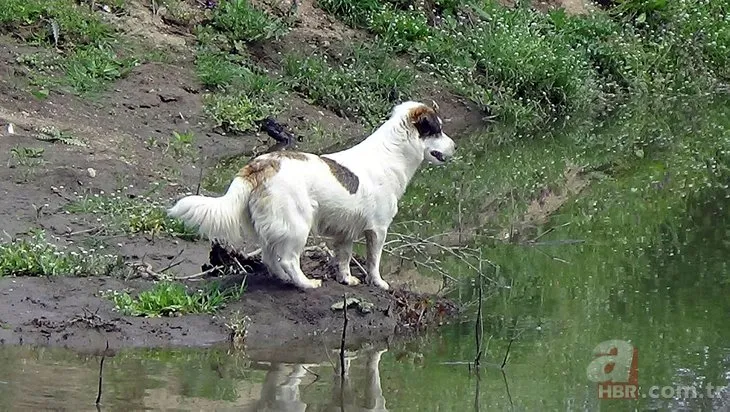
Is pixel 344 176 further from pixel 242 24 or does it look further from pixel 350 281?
pixel 242 24

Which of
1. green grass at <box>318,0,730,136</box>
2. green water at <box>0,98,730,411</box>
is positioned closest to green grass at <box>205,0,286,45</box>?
green grass at <box>318,0,730,136</box>

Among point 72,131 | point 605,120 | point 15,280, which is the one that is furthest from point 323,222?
point 605,120

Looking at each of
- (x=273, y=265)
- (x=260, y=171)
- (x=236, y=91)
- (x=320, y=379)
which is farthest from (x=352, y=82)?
(x=320, y=379)

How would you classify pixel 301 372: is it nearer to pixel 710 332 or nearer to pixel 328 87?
pixel 710 332

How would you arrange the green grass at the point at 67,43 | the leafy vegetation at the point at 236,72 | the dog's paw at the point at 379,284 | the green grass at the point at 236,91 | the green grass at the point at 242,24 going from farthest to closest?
the green grass at the point at 242,24, the leafy vegetation at the point at 236,72, the green grass at the point at 236,91, the green grass at the point at 67,43, the dog's paw at the point at 379,284

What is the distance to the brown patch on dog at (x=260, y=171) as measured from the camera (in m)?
8.23

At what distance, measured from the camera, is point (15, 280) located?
849 cm

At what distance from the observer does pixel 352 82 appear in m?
16.5

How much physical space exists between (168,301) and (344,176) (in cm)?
133

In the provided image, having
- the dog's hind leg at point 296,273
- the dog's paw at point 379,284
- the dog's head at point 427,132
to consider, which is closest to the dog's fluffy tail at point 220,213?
the dog's hind leg at point 296,273

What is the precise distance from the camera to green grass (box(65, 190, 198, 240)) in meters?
9.84

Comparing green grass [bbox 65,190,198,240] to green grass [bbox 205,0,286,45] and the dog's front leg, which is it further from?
green grass [bbox 205,0,286,45]

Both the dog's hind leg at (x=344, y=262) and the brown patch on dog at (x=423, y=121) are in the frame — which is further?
the brown patch on dog at (x=423, y=121)

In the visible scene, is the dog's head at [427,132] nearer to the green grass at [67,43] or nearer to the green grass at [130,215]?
the green grass at [130,215]
